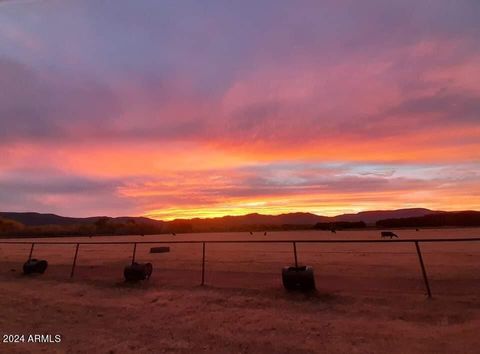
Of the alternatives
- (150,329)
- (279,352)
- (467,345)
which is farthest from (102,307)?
(467,345)

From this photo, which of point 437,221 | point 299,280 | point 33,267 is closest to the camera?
point 299,280

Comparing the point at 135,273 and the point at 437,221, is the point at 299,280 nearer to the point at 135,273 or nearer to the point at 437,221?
the point at 135,273

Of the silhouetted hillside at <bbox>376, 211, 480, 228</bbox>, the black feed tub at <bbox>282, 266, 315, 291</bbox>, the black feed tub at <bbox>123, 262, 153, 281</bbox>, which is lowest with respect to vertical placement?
the black feed tub at <bbox>282, 266, 315, 291</bbox>

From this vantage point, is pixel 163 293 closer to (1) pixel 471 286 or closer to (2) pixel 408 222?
(1) pixel 471 286

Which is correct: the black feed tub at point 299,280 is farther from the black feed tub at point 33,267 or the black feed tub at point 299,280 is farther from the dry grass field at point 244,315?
the black feed tub at point 33,267

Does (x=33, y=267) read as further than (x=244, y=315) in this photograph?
Yes

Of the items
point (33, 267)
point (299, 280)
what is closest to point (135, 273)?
point (299, 280)

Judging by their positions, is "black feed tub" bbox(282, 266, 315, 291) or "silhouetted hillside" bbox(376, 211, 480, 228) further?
"silhouetted hillside" bbox(376, 211, 480, 228)

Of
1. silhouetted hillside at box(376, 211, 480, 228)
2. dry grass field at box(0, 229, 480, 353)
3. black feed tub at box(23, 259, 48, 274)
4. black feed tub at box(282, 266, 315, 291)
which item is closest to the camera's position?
dry grass field at box(0, 229, 480, 353)

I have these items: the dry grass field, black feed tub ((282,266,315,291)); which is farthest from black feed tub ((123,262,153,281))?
black feed tub ((282,266,315,291))

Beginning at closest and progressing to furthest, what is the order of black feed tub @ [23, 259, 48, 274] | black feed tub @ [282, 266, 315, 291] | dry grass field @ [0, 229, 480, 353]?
dry grass field @ [0, 229, 480, 353], black feed tub @ [282, 266, 315, 291], black feed tub @ [23, 259, 48, 274]

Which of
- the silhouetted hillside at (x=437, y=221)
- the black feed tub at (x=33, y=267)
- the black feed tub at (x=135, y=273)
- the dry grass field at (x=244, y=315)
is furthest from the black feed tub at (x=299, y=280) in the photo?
the silhouetted hillside at (x=437, y=221)

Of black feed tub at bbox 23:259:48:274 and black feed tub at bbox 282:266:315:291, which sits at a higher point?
black feed tub at bbox 23:259:48:274

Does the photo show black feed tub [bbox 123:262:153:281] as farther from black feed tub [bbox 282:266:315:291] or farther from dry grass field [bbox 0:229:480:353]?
black feed tub [bbox 282:266:315:291]
